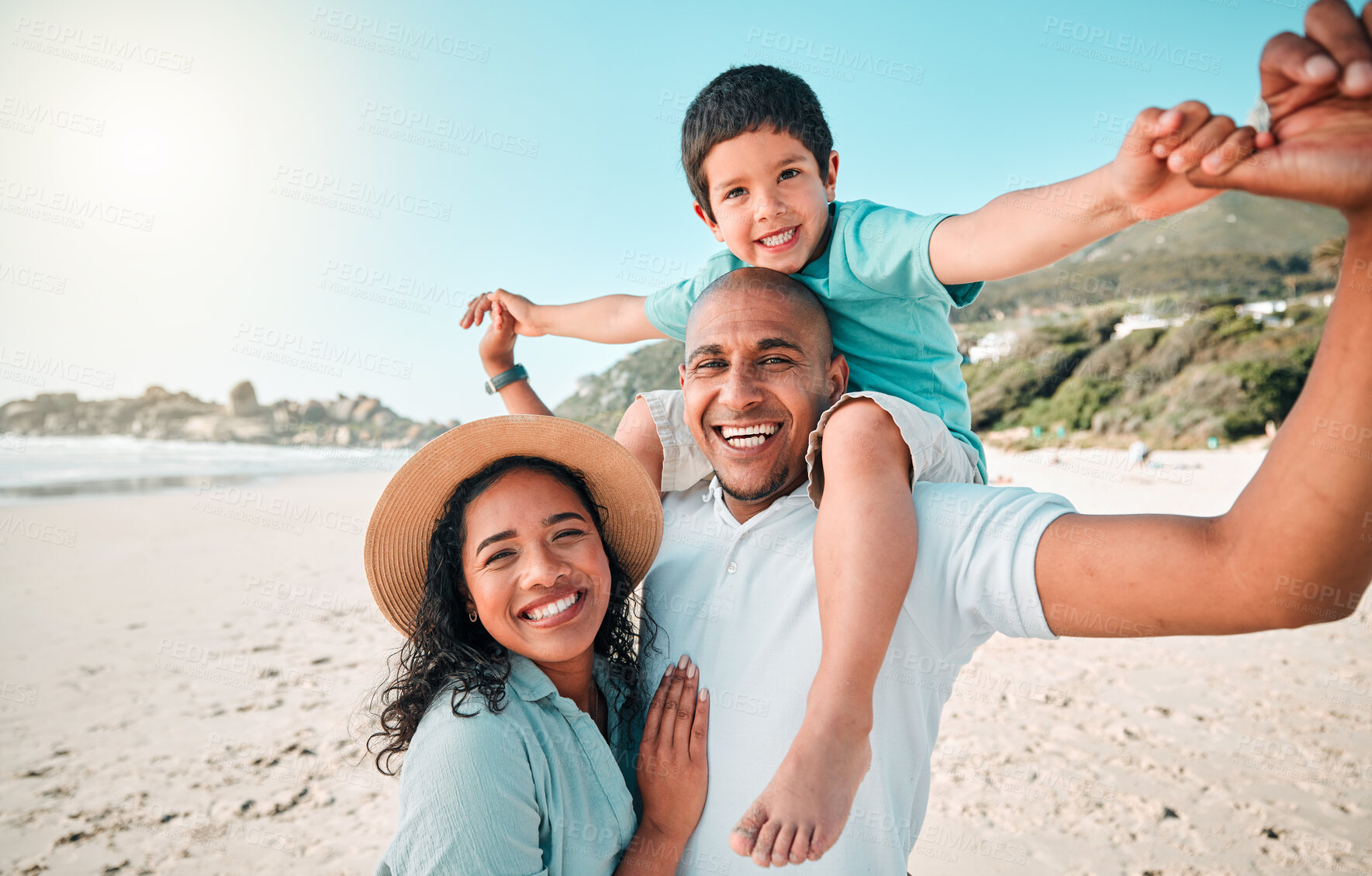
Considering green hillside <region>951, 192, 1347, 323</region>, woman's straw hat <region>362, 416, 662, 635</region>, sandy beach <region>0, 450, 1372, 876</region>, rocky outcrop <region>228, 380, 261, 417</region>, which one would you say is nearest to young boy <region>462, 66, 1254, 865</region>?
woman's straw hat <region>362, 416, 662, 635</region>

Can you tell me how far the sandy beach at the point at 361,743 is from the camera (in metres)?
4.53

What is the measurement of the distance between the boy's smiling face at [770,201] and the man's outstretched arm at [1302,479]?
4.89 feet

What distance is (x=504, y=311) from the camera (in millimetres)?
3572

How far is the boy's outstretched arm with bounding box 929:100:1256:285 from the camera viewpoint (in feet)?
4.05

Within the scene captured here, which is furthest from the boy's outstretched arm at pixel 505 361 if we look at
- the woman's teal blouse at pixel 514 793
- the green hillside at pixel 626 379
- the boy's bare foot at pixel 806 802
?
the green hillside at pixel 626 379

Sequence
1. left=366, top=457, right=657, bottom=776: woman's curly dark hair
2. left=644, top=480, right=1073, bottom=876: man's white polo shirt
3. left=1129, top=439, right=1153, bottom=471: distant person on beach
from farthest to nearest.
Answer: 1. left=1129, top=439, right=1153, bottom=471: distant person on beach
2. left=366, top=457, right=657, bottom=776: woman's curly dark hair
3. left=644, top=480, right=1073, bottom=876: man's white polo shirt

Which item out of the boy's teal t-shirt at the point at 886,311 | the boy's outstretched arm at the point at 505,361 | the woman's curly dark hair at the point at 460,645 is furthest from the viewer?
the boy's outstretched arm at the point at 505,361

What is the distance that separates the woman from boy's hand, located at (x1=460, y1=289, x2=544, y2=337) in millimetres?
1372

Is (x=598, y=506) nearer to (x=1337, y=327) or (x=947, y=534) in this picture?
(x=947, y=534)

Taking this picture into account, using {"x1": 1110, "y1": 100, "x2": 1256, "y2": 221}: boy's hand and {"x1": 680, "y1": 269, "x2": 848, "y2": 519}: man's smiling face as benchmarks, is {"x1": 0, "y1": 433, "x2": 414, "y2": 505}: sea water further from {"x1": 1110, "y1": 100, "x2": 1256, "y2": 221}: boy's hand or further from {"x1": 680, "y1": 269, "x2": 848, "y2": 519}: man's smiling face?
{"x1": 1110, "y1": 100, "x2": 1256, "y2": 221}: boy's hand

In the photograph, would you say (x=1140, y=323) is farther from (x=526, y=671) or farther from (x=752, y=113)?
(x=526, y=671)

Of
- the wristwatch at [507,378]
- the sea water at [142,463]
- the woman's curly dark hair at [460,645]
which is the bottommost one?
the sea water at [142,463]

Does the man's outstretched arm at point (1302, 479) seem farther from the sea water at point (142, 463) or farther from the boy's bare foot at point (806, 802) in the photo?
the sea water at point (142, 463)

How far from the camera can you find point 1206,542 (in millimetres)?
1457
